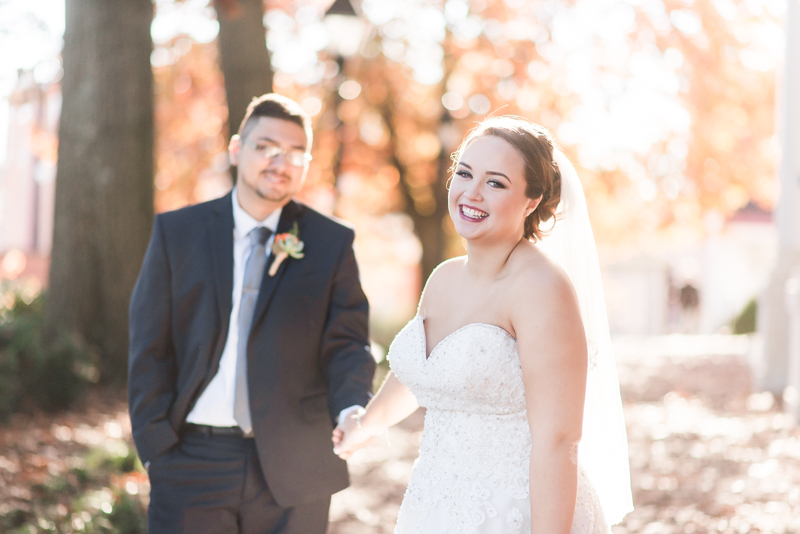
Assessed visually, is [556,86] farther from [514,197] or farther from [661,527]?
[514,197]

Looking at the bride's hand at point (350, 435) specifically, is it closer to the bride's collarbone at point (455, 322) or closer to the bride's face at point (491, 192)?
the bride's collarbone at point (455, 322)

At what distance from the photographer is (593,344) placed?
2.90m

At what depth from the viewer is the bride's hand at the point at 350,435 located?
325cm

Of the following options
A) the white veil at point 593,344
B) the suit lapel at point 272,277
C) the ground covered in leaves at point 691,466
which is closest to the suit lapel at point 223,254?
the suit lapel at point 272,277

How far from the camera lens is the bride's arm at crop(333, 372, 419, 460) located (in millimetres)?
3154

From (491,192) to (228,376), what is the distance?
1532mm

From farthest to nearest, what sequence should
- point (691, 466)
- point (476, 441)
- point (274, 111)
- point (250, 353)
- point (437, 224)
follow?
point (437, 224) → point (691, 466) → point (274, 111) → point (250, 353) → point (476, 441)

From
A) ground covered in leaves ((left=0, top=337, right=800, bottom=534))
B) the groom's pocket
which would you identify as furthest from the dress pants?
ground covered in leaves ((left=0, top=337, right=800, bottom=534))

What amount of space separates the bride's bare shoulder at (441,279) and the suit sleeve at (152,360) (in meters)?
1.22

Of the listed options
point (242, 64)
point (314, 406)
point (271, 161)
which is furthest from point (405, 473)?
point (271, 161)

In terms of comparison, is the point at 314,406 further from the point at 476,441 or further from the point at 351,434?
the point at 476,441

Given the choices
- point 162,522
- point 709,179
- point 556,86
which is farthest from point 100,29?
point 709,179

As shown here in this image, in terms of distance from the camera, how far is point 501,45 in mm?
15141

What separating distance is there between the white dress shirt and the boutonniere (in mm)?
73
